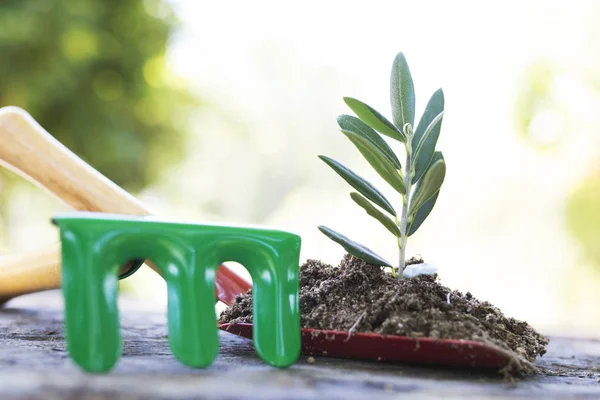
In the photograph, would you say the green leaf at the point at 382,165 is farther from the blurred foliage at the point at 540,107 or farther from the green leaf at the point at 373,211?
the blurred foliage at the point at 540,107

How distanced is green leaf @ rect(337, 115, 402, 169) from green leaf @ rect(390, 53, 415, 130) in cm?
4

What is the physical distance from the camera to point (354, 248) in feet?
2.66

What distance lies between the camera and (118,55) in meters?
2.71

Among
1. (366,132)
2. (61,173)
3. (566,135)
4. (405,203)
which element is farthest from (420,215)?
(566,135)

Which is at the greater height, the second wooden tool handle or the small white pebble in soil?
the second wooden tool handle

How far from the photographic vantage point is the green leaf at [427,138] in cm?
85

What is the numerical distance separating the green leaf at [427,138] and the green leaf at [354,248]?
5.4 inches

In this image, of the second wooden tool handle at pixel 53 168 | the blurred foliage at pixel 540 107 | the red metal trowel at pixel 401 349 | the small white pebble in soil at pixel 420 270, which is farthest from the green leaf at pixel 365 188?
the blurred foliage at pixel 540 107

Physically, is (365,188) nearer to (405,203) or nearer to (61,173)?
(405,203)

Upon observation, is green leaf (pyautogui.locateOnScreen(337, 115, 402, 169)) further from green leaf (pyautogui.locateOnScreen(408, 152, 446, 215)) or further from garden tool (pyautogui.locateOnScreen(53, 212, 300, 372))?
garden tool (pyautogui.locateOnScreen(53, 212, 300, 372))

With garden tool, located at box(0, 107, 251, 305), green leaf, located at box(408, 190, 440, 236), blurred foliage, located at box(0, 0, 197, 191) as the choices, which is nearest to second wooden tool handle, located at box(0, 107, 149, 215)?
garden tool, located at box(0, 107, 251, 305)

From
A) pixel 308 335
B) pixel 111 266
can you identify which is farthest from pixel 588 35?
pixel 111 266

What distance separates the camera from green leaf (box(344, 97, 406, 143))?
0.81 metres

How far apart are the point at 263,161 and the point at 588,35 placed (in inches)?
73.8
